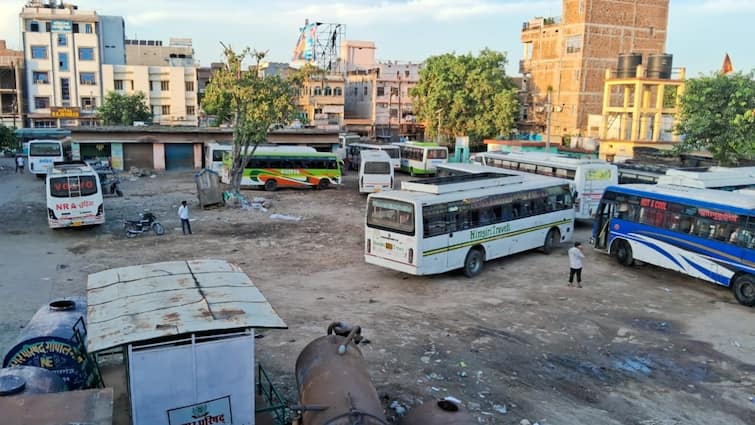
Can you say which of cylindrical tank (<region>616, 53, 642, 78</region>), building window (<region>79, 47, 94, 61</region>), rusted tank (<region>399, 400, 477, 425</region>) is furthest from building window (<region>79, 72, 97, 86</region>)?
rusted tank (<region>399, 400, 477, 425</region>)

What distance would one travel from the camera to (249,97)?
2694 centimetres

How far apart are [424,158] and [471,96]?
1406cm

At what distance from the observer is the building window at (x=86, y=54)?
59.9 metres

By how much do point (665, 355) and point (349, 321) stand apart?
6.15m

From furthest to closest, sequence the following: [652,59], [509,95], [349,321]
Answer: [509,95], [652,59], [349,321]

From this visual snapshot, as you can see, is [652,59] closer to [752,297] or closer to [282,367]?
[752,297]

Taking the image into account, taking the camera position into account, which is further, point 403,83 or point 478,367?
point 403,83

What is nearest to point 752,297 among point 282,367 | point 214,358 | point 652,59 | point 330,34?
point 282,367

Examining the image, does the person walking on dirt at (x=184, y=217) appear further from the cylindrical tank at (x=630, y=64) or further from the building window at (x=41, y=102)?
the building window at (x=41, y=102)

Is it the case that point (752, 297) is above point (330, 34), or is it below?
below

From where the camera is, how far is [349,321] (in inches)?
483

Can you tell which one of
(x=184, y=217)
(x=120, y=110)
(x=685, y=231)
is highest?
(x=120, y=110)

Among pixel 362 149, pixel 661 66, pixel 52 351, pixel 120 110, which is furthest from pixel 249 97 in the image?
pixel 120 110

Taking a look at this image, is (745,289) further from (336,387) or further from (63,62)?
(63,62)
